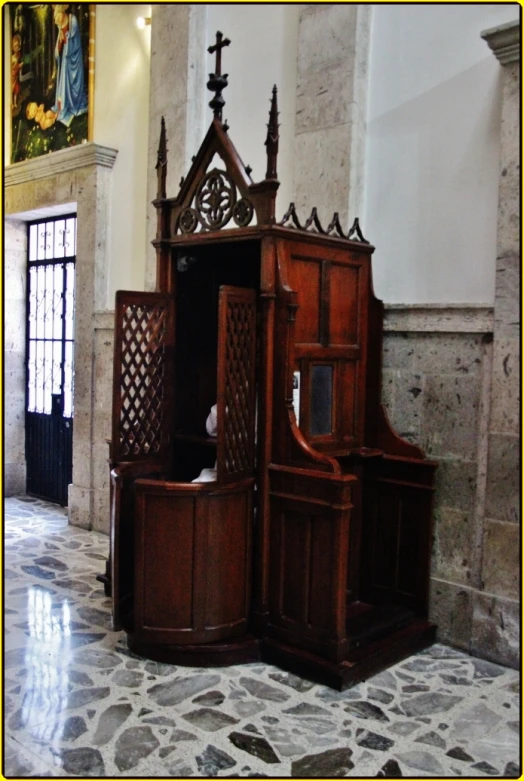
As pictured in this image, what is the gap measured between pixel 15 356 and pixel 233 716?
5711mm

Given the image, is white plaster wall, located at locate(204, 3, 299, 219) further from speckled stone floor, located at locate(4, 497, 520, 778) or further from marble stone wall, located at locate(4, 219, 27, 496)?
speckled stone floor, located at locate(4, 497, 520, 778)

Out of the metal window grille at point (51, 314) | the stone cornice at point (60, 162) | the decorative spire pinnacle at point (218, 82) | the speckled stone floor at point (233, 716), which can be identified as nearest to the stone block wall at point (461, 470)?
the speckled stone floor at point (233, 716)

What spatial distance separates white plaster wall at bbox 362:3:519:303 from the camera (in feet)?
13.9

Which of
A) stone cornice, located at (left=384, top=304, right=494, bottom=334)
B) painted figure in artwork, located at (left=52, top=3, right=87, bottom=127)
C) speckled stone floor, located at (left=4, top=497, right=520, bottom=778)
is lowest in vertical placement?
speckled stone floor, located at (left=4, top=497, right=520, bottom=778)

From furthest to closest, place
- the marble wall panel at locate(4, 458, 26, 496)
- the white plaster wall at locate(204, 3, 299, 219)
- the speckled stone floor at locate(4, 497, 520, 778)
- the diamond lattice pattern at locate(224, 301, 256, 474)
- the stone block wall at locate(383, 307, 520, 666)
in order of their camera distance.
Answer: the marble wall panel at locate(4, 458, 26, 496) → the white plaster wall at locate(204, 3, 299, 219) → the stone block wall at locate(383, 307, 520, 666) → the diamond lattice pattern at locate(224, 301, 256, 474) → the speckled stone floor at locate(4, 497, 520, 778)

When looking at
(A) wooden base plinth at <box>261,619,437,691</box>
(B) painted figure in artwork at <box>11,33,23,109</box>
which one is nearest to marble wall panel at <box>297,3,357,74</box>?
(A) wooden base plinth at <box>261,619,437,691</box>

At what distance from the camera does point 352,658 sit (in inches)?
151

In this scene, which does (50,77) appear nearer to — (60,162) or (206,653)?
(60,162)

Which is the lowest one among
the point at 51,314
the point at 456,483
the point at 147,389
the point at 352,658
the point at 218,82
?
the point at 352,658

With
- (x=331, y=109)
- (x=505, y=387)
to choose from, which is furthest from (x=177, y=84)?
(x=505, y=387)

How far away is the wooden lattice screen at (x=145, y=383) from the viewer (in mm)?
4453

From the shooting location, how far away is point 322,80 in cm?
497

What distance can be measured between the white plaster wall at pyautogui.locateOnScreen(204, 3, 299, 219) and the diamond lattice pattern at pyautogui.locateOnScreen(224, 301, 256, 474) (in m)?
1.67

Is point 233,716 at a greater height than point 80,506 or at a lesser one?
lesser
